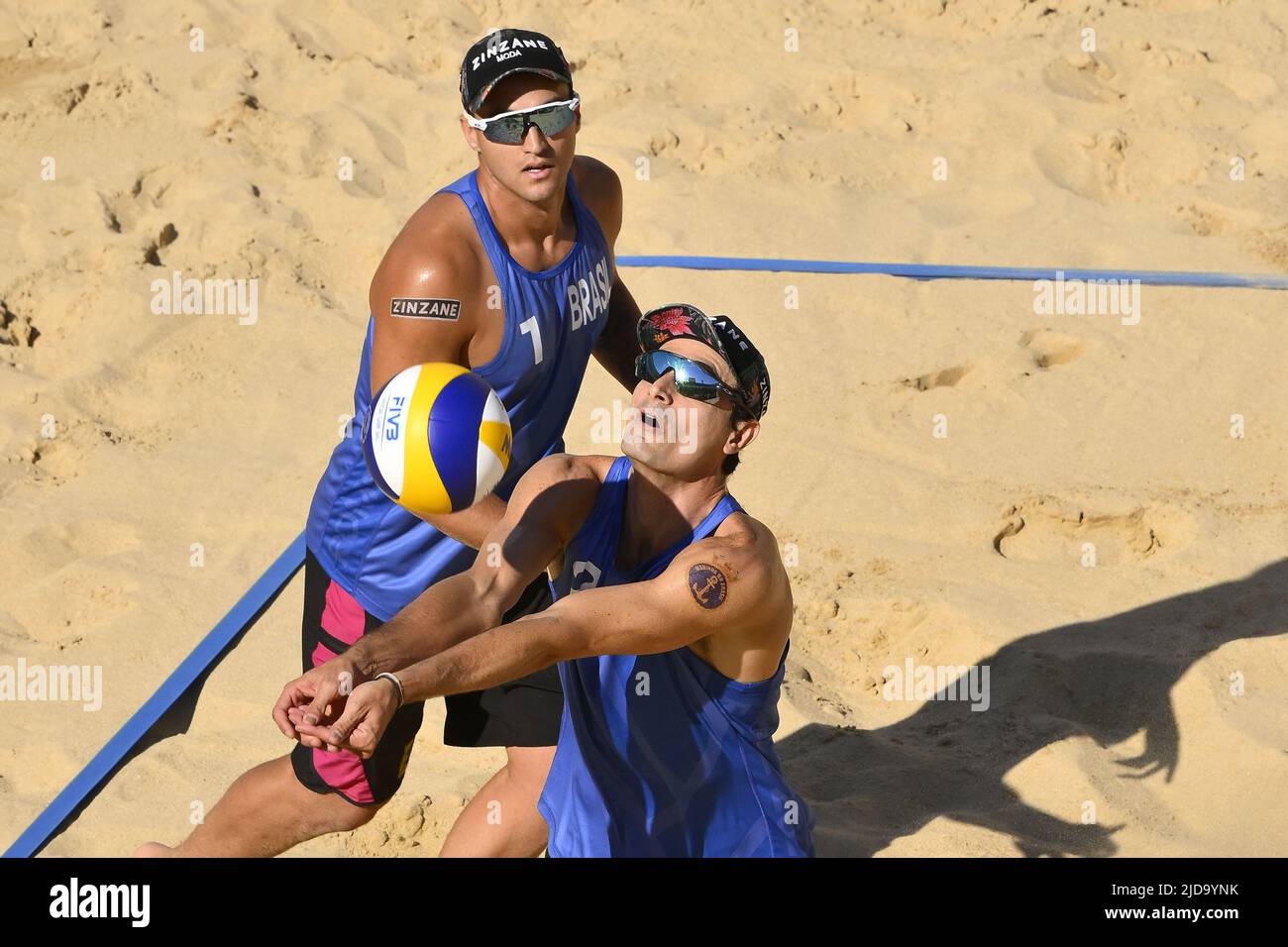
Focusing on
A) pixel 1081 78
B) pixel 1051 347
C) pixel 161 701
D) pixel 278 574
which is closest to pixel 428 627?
pixel 161 701

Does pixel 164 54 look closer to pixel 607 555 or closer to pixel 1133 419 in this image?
pixel 1133 419

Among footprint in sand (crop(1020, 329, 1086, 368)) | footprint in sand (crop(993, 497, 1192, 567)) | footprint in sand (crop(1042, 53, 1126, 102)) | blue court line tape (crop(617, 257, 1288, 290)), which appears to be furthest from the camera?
footprint in sand (crop(1042, 53, 1126, 102))

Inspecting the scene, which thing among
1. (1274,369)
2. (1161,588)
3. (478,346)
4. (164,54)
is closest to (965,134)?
(1274,369)

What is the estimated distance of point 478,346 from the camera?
333 cm

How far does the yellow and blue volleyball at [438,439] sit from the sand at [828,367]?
129 centimetres

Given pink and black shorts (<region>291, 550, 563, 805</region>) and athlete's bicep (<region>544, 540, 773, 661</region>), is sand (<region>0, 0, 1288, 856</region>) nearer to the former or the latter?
pink and black shorts (<region>291, 550, 563, 805</region>)

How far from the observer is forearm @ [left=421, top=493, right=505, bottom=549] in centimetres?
324

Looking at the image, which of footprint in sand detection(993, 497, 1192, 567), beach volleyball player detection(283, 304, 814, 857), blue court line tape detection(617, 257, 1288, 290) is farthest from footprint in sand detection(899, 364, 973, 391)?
beach volleyball player detection(283, 304, 814, 857)

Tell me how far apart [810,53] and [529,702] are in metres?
5.18

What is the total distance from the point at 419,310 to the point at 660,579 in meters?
0.81

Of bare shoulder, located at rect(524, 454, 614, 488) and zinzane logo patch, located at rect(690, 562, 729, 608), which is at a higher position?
bare shoulder, located at rect(524, 454, 614, 488)

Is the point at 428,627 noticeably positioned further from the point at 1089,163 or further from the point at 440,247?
the point at 1089,163

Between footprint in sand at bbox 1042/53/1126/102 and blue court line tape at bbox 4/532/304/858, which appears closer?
blue court line tape at bbox 4/532/304/858

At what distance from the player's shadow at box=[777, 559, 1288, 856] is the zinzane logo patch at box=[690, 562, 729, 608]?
1211mm
